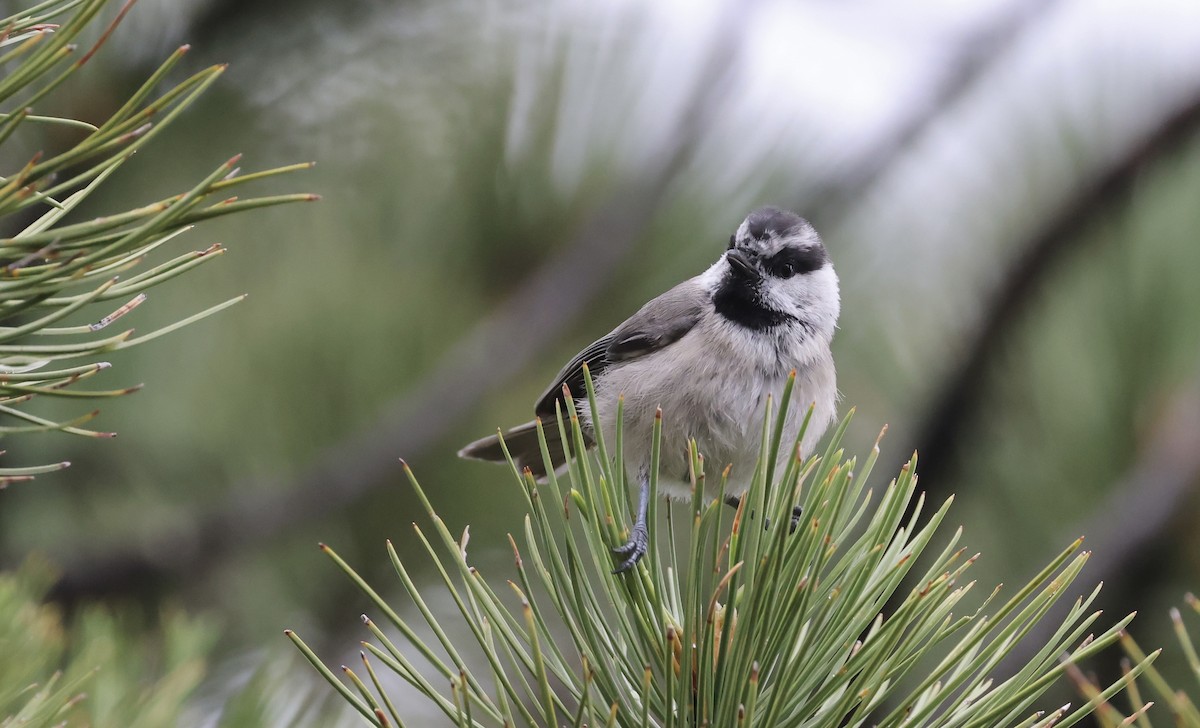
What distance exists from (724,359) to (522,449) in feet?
2.31

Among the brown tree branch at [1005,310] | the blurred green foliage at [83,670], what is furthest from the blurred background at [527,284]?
the blurred green foliage at [83,670]

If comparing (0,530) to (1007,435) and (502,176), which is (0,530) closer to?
(502,176)

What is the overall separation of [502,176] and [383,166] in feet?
0.97

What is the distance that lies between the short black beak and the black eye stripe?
5 centimetres

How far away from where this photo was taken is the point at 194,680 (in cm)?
145

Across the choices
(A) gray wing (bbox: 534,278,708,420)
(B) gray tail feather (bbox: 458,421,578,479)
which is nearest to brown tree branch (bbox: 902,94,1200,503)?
(A) gray wing (bbox: 534,278,708,420)

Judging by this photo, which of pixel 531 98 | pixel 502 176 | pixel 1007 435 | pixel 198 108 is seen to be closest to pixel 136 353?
pixel 198 108

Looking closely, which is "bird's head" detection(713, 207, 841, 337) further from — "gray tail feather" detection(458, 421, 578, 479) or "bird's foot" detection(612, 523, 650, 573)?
"bird's foot" detection(612, 523, 650, 573)

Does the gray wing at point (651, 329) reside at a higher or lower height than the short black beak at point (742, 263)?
lower

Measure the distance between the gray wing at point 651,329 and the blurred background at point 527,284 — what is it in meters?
0.08

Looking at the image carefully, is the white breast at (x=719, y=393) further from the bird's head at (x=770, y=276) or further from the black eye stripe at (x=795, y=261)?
the black eye stripe at (x=795, y=261)

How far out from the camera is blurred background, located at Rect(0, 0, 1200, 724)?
2.32 m

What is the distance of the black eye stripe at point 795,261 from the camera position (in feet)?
8.64

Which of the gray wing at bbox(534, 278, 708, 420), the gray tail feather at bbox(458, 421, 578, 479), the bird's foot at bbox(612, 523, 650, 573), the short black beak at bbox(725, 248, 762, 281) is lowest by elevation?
the gray tail feather at bbox(458, 421, 578, 479)
